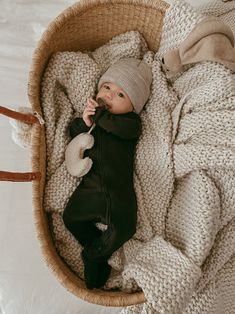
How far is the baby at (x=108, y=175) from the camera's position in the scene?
989mm

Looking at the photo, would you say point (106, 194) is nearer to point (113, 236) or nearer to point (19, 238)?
point (113, 236)

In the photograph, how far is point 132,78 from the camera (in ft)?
→ 3.52

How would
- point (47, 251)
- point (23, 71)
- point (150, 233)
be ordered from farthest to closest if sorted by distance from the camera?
point (23, 71), point (150, 233), point (47, 251)

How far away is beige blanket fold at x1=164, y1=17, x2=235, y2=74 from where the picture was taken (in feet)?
3.39

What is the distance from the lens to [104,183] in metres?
1.00

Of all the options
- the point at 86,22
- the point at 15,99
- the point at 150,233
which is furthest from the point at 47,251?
the point at 86,22

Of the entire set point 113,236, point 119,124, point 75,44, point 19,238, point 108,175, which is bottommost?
point 19,238

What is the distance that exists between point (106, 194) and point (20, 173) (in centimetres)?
23

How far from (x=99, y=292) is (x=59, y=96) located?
22.3 inches

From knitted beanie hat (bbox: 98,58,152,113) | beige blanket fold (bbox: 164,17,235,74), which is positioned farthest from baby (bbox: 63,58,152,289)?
beige blanket fold (bbox: 164,17,235,74)

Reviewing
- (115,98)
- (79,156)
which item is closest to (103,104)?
(115,98)

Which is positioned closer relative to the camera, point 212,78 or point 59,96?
point 212,78

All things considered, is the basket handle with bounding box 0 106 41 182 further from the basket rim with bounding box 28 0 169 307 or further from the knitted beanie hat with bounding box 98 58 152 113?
the knitted beanie hat with bounding box 98 58 152 113

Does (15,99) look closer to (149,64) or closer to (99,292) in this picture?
(149,64)
